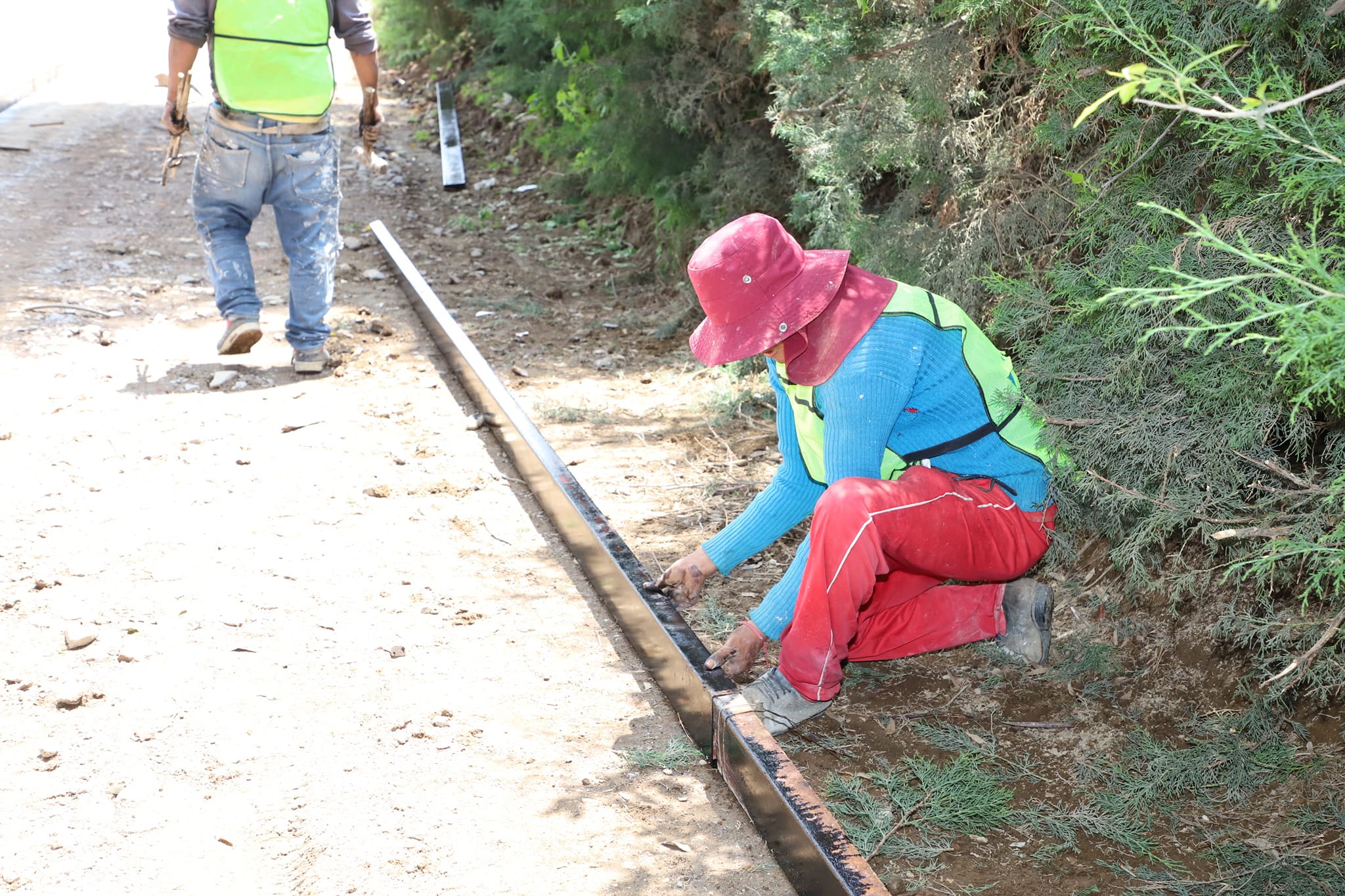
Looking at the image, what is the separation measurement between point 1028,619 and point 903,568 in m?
0.47

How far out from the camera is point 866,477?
3162mm

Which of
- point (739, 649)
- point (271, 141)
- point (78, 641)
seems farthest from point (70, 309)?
point (739, 649)

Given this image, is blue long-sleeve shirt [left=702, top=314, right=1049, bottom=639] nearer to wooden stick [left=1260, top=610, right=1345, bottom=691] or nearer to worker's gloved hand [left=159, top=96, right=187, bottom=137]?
wooden stick [left=1260, top=610, right=1345, bottom=691]

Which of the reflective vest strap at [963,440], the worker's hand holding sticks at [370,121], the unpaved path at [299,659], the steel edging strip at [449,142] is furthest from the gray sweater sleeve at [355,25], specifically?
the steel edging strip at [449,142]

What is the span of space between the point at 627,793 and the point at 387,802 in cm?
60

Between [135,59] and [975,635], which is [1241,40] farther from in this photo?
[135,59]

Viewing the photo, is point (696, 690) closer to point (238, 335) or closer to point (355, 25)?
point (238, 335)

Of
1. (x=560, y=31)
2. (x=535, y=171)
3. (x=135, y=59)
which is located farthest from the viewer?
(x=135, y=59)

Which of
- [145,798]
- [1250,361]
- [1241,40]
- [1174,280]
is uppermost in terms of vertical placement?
[1241,40]

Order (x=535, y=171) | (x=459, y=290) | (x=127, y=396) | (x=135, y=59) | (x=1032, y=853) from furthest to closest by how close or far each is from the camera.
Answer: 1. (x=135, y=59)
2. (x=535, y=171)
3. (x=459, y=290)
4. (x=127, y=396)
5. (x=1032, y=853)

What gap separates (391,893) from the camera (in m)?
2.56

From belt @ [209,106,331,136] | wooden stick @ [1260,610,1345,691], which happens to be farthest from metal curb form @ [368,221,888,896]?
belt @ [209,106,331,136]

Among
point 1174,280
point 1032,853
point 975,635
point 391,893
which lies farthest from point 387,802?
point 1174,280

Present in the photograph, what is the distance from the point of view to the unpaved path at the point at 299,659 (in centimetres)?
270
